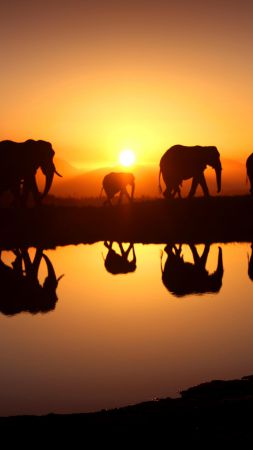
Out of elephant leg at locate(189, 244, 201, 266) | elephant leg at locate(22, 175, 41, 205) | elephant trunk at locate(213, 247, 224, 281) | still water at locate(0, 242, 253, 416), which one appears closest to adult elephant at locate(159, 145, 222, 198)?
elephant leg at locate(22, 175, 41, 205)

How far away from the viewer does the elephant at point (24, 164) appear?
85.7 feet

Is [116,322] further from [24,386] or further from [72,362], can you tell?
[24,386]

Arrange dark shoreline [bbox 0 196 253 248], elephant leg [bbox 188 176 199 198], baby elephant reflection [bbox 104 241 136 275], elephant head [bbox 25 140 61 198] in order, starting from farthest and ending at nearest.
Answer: elephant leg [bbox 188 176 199 198]
elephant head [bbox 25 140 61 198]
dark shoreline [bbox 0 196 253 248]
baby elephant reflection [bbox 104 241 136 275]

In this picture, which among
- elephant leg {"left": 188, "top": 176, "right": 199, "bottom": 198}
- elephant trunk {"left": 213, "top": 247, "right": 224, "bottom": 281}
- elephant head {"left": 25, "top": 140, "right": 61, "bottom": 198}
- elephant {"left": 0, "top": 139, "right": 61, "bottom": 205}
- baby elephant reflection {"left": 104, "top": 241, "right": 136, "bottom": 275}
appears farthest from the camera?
elephant leg {"left": 188, "top": 176, "right": 199, "bottom": 198}

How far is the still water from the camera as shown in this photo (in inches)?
258

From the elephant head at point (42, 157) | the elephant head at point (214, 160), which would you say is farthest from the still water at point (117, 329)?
the elephant head at point (214, 160)

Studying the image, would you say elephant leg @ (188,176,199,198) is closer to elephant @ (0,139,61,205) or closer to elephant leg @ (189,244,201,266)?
elephant @ (0,139,61,205)

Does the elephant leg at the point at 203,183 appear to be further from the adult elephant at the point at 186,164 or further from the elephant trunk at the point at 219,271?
the elephant trunk at the point at 219,271

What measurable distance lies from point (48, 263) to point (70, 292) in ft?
13.9

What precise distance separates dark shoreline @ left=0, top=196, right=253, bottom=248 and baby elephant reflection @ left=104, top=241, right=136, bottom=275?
10.6ft

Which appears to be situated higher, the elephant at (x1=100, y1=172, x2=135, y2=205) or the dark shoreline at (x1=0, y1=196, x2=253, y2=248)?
the elephant at (x1=100, y1=172, x2=135, y2=205)

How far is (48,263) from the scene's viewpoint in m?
16.6

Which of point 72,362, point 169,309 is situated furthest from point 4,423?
point 169,309

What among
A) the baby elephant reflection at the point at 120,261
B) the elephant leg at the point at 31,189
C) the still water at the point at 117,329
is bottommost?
the still water at the point at 117,329
